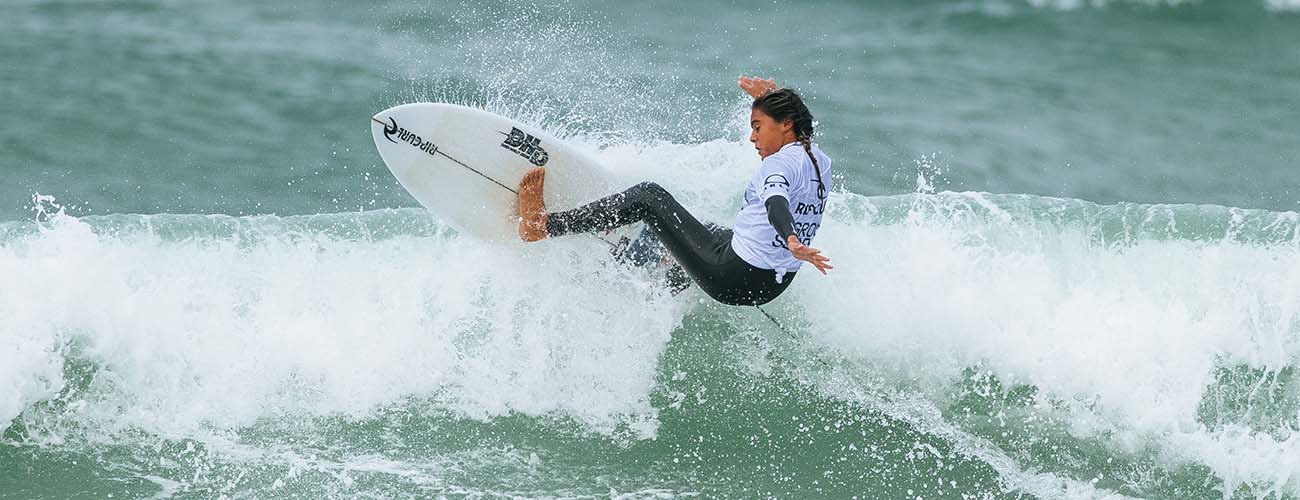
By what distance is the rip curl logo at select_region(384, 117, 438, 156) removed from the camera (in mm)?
6590

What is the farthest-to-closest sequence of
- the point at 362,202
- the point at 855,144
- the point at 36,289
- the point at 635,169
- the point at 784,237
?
the point at 855,144 < the point at 362,202 < the point at 635,169 < the point at 36,289 < the point at 784,237

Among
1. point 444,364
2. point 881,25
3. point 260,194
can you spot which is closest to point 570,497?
point 444,364

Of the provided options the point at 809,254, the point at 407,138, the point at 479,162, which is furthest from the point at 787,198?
the point at 407,138

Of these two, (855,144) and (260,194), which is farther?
(855,144)

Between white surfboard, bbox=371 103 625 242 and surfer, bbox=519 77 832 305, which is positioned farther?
white surfboard, bbox=371 103 625 242

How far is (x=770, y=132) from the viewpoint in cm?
550

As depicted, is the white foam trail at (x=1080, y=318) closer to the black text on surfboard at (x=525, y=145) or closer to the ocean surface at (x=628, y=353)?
the ocean surface at (x=628, y=353)

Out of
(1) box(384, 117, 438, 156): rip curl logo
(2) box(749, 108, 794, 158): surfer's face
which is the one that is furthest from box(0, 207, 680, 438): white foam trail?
(2) box(749, 108, 794, 158): surfer's face

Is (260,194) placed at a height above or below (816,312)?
above

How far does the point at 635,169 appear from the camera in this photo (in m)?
6.72

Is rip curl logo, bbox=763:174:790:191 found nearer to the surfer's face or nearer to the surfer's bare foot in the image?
the surfer's face

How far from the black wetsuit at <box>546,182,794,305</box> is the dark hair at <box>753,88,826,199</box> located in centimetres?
49

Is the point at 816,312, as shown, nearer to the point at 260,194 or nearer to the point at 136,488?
the point at 136,488

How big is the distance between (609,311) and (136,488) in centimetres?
222
